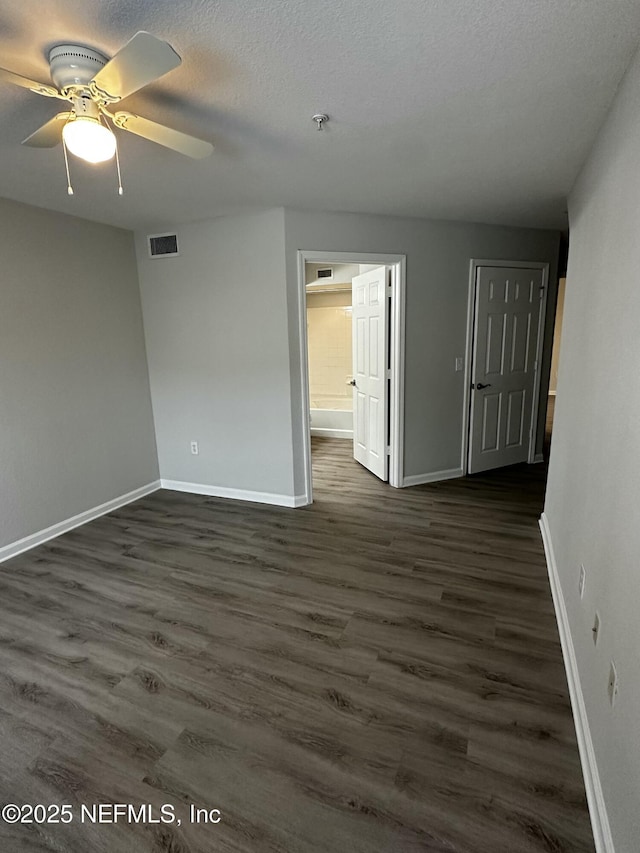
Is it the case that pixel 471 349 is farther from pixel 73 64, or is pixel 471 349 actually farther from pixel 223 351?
pixel 73 64

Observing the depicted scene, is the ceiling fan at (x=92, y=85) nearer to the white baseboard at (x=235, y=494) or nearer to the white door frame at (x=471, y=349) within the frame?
the white baseboard at (x=235, y=494)

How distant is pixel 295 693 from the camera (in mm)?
1798


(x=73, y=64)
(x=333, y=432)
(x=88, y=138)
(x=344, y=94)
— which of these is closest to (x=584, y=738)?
(x=344, y=94)

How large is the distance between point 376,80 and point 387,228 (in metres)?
2.02

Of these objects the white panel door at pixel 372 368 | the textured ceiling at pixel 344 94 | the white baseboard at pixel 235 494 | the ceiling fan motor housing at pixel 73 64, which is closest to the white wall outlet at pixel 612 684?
the textured ceiling at pixel 344 94

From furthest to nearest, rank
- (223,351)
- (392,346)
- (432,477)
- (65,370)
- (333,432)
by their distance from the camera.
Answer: (333,432) < (432,477) < (392,346) < (223,351) < (65,370)

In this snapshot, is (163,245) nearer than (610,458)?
No

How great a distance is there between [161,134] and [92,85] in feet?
0.89

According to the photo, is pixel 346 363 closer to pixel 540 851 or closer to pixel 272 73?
pixel 272 73

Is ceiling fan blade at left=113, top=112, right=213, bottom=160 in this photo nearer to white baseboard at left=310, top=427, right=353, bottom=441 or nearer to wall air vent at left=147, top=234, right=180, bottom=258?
wall air vent at left=147, top=234, right=180, bottom=258

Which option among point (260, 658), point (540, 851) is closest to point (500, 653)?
point (540, 851)

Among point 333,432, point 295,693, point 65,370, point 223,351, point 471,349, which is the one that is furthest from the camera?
point 333,432

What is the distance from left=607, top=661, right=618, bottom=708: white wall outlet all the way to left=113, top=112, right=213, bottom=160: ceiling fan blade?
2.31 m

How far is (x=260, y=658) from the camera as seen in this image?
1997 mm
